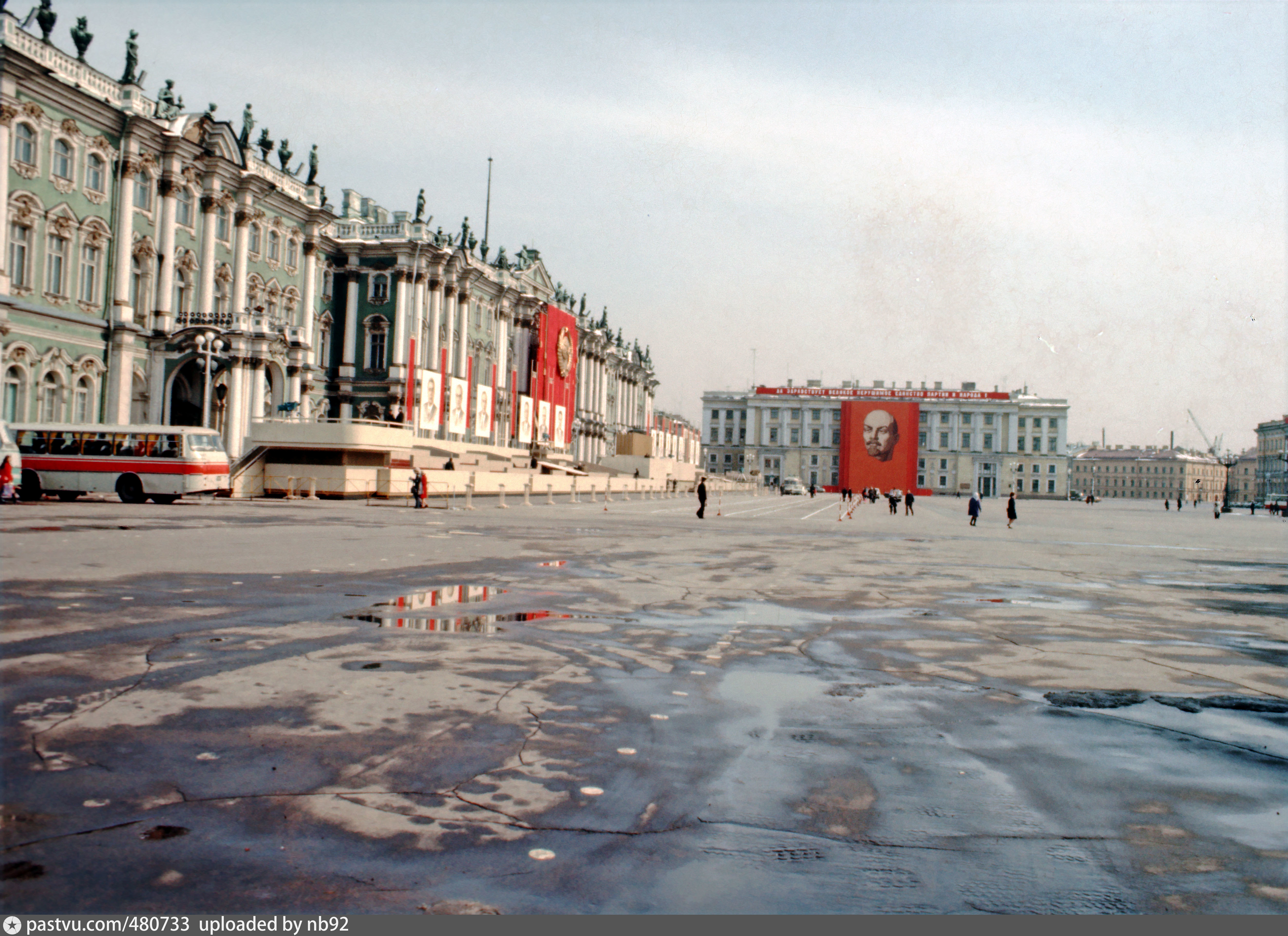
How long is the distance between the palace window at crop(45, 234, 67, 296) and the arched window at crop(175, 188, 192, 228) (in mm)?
7177

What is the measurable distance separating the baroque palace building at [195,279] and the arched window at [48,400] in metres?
0.09

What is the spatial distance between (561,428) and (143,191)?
53123mm

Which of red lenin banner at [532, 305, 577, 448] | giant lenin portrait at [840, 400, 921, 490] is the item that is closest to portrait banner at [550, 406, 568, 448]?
red lenin banner at [532, 305, 577, 448]

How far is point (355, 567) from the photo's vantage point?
15.8 m

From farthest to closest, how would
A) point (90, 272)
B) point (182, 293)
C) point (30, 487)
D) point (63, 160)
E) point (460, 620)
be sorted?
point (182, 293) → point (90, 272) → point (63, 160) → point (30, 487) → point (460, 620)

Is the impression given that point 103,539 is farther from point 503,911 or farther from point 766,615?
point 503,911

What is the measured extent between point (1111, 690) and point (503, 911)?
6244mm

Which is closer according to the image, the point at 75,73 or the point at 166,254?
the point at 75,73

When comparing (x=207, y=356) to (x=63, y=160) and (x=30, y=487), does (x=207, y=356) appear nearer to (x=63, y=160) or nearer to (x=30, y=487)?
(x=63, y=160)

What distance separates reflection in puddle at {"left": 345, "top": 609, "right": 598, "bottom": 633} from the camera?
33.5 feet

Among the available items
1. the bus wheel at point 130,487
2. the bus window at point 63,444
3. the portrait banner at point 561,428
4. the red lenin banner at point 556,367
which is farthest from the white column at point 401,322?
the bus wheel at point 130,487

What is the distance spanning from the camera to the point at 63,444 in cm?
3438

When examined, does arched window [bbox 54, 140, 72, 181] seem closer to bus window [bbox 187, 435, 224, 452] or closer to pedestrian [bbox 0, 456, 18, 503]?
bus window [bbox 187, 435, 224, 452]

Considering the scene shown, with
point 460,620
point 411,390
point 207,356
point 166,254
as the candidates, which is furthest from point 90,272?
point 460,620
